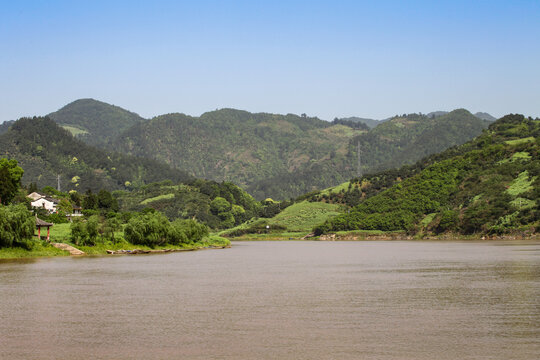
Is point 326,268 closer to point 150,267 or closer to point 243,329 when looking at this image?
point 150,267

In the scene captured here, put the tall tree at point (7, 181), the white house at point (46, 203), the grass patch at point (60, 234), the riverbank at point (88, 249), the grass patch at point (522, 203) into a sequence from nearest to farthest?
the riverbank at point (88, 249) < the grass patch at point (60, 234) < the tall tree at point (7, 181) < the white house at point (46, 203) < the grass patch at point (522, 203)

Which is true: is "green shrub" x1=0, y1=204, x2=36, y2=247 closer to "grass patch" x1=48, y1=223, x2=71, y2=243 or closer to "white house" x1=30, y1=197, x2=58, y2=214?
"grass patch" x1=48, y1=223, x2=71, y2=243

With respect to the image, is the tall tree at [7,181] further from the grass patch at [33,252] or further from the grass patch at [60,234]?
the grass patch at [33,252]

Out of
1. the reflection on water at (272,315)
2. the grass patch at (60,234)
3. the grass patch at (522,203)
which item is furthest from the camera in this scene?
the grass patch at (522,203)

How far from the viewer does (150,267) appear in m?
81.6

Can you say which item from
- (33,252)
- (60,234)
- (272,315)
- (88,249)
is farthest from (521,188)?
(272,315)

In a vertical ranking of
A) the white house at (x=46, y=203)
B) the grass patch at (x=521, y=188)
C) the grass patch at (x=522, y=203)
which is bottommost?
the white house at (x=46, y=203)

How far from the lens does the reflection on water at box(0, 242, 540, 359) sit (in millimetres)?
29531

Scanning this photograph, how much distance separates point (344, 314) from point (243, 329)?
7.53m

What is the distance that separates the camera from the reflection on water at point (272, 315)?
96.9 feet

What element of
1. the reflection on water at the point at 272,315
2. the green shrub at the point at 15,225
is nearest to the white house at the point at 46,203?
the green shrub at the point at 15,225

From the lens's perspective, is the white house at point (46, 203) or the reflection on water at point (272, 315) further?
the white house at point (46, 203)

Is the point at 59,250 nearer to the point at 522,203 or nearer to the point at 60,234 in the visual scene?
the point at 60,234

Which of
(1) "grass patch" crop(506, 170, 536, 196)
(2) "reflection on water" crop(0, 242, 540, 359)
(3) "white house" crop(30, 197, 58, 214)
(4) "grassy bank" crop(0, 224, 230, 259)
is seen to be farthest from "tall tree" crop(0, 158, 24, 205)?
(1) "grass patch" crop(506, 170, 536, 196)
